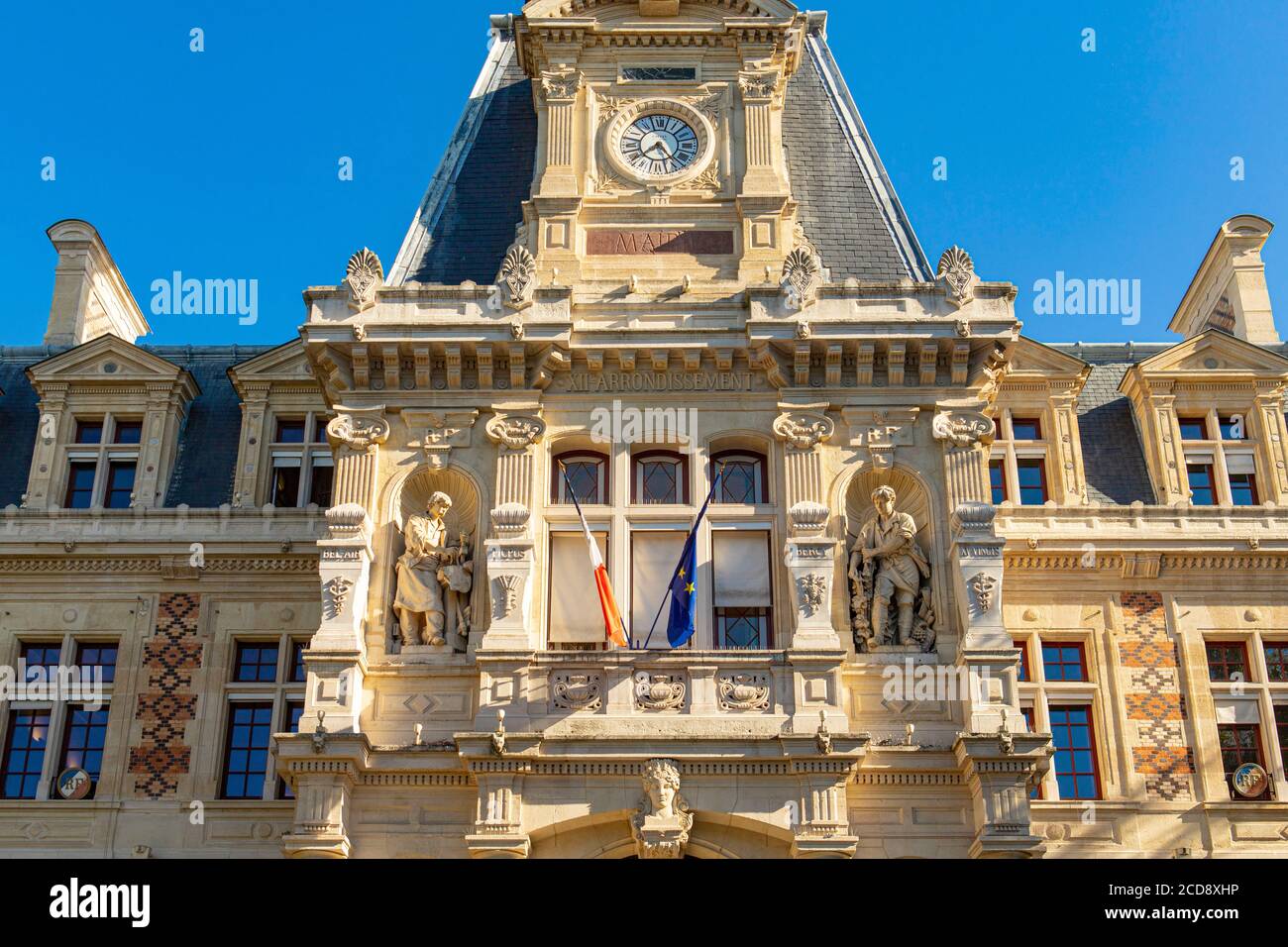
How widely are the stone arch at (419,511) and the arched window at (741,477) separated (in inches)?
157

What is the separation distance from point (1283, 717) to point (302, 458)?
18791 millimetres

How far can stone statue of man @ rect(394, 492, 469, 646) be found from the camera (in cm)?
2775

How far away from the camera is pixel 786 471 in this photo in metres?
28.6

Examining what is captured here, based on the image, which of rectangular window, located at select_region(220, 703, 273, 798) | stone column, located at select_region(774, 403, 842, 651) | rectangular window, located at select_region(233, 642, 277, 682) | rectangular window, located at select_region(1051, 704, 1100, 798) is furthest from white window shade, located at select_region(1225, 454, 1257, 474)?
rectangular window, located at select_region(220, 703, 273, 798)

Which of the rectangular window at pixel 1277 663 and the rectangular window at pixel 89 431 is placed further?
the rectangular window at pixel 89 431

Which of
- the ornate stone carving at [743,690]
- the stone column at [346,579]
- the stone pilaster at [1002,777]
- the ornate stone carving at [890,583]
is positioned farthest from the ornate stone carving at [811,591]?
the stone column at [346,579]

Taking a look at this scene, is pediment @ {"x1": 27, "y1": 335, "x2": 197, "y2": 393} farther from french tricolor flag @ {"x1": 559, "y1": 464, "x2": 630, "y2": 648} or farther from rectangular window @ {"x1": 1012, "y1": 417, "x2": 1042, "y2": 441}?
rectangular window @ {"x1": 1012, "y1": 417, "x2": 1042, "y2": 441}

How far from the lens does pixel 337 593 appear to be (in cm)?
2739

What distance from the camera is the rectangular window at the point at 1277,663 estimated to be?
31.5m

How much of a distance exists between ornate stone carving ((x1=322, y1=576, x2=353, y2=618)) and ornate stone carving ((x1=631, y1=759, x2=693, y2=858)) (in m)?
5.43

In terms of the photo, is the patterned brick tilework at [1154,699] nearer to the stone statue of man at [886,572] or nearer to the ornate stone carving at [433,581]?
the stone statue of man at [886,572]

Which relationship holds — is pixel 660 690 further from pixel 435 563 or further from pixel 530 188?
pixel 530 188

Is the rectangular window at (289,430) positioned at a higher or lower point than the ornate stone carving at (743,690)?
higher

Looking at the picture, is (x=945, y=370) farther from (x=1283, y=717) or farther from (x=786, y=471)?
(x=1283, y=717)
